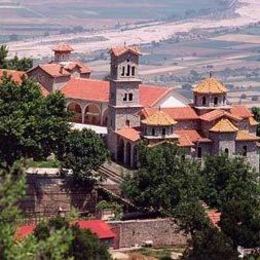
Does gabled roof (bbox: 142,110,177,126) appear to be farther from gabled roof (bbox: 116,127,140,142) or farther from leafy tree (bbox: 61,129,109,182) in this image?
leafy tree (bbox: 61,129,109,182)

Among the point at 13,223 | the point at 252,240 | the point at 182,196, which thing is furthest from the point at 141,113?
the point at 13,223

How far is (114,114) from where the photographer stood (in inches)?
1917

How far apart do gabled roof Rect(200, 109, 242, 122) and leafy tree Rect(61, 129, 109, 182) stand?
653cm

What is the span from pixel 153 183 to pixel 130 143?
7311mm

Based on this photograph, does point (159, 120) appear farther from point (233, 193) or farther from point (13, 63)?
point (13, 63)

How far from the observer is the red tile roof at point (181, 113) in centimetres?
4738

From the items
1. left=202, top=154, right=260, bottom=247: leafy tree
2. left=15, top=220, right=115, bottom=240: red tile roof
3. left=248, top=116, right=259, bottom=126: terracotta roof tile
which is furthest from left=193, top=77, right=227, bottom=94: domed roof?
left=15, top=220, right=115, bottom=240: red tile roof

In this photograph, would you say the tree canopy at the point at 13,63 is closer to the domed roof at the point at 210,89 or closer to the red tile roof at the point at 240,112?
the domed roof at the point at 210,89

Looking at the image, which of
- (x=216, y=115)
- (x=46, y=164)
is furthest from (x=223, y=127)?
(x=46, y=164)

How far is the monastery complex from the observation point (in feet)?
152

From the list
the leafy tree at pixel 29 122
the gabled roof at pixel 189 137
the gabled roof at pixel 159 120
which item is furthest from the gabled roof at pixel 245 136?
the leafy tree at pixel 29 122

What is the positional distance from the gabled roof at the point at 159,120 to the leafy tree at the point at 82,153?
337 cm

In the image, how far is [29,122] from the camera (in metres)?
41.2

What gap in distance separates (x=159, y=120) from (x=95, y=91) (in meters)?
7.64
